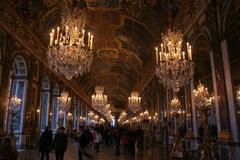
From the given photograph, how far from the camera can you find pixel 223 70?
23.0ft

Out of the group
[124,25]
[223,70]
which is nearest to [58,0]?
[124,25]

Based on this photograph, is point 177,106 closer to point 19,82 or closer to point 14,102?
point 14,102

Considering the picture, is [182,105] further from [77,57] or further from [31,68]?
[31,68]

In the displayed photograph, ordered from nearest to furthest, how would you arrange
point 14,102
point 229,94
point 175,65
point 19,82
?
point 229,94
point 175,65
point 14,102
point 19,82

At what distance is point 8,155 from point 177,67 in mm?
6700

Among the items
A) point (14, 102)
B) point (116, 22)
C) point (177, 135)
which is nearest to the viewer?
point (177, 135)

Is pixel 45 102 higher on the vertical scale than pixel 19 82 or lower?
lower

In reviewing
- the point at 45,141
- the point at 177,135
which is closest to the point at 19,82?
the point at 45,141

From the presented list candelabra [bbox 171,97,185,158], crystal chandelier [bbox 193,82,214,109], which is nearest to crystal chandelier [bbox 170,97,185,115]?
candelabra [bbox 171,97,185,158]

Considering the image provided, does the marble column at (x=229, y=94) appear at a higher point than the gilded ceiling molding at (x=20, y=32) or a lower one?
lower

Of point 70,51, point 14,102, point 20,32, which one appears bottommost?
point 14,102

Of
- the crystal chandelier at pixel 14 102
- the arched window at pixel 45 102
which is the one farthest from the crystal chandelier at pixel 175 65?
the arched window at pixel 45 102

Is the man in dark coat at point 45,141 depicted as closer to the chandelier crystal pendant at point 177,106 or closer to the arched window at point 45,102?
the chandelier crystal pendant at point 177,106

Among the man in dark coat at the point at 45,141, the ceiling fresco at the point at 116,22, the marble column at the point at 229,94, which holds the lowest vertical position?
the man in dark coat at the point at 45,141
